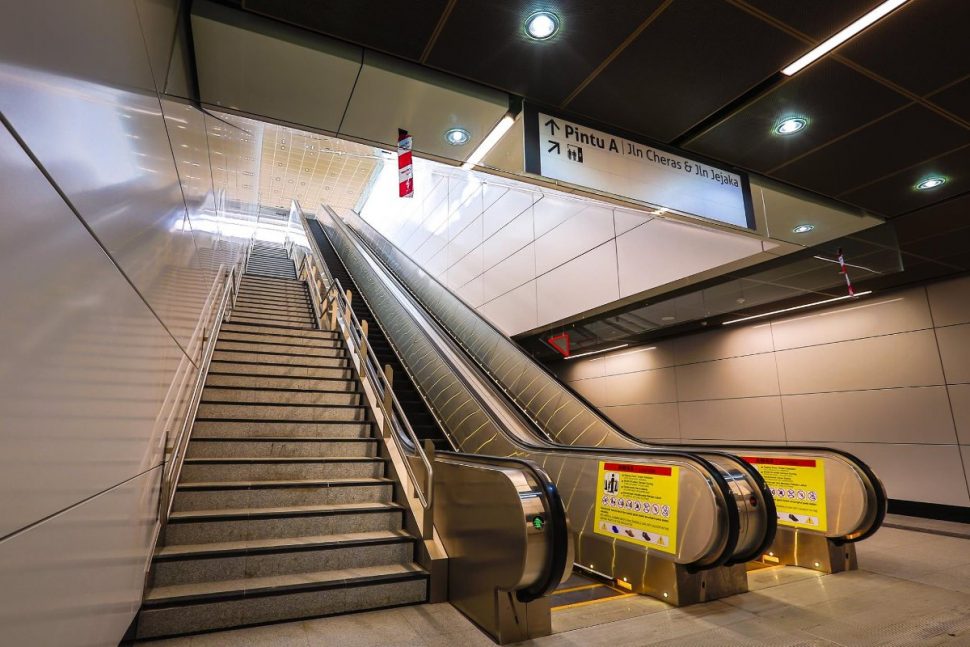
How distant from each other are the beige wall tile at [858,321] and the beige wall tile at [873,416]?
2.75ft

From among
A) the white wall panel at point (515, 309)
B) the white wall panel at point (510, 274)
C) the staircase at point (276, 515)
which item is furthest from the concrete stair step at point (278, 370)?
the white wall panel at point (510, 274)

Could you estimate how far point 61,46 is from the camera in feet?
4.58

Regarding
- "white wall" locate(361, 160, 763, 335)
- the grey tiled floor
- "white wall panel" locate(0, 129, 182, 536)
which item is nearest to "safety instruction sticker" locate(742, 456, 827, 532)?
the grey tiled floor

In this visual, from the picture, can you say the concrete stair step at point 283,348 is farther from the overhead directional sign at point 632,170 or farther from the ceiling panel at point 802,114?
the ceiling panel at point 802,114

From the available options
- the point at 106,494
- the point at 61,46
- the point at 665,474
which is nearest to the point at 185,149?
the point at 61,46

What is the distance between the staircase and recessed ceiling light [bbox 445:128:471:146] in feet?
9.21

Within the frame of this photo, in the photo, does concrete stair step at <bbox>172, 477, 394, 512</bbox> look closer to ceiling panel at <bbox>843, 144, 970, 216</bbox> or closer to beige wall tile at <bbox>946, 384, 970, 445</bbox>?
ceiling panel at <bbox>843, 144, 970, 216</bbox>

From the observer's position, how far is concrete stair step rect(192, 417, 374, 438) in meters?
4.56

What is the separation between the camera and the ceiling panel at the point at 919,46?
251cm

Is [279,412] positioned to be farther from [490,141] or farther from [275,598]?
[490,141]

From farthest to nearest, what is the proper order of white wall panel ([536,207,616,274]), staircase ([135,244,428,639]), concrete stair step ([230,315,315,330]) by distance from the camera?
concrete stair step ([230,315,315,330]), white wall panel ([536,207,616,274]), staircase ([135,244,428,639])

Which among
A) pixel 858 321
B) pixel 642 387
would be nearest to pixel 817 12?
pixel 858 321

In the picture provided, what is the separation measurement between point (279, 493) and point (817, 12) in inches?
179

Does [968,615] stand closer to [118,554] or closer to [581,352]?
[118,554]
